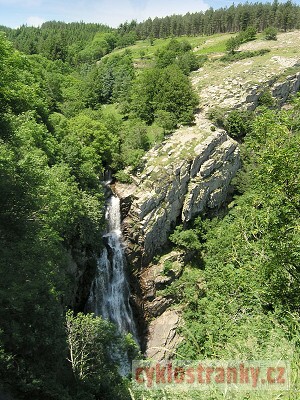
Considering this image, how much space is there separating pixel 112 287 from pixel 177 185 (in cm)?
1142

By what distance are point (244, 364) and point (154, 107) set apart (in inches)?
1512

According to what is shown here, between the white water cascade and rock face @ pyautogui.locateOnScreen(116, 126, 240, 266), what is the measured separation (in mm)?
1177

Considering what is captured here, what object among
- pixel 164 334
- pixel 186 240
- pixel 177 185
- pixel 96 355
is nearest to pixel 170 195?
pixel 177 185

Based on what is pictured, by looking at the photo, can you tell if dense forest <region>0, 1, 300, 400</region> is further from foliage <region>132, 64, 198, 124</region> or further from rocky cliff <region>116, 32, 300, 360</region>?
foliage <region>132, 64, 198, 124</region>

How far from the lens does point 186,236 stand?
103 feet

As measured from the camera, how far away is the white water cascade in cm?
2803

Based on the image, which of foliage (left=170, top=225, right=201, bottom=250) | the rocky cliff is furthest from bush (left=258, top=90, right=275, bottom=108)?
foliage (left=170, top=225, right=201, bottom=250)

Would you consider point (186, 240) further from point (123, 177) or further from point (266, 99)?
point (266, 99)

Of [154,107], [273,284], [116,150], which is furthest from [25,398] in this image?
[154,107]

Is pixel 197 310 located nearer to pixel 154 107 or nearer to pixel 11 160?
pixel 11 160

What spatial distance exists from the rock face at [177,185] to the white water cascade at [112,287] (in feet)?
3.86

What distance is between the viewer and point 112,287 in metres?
29.1

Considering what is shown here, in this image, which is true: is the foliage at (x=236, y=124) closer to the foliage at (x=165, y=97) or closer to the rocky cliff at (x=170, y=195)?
the rocky cliff at (x=170, y=195)

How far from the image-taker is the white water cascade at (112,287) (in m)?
28.0
